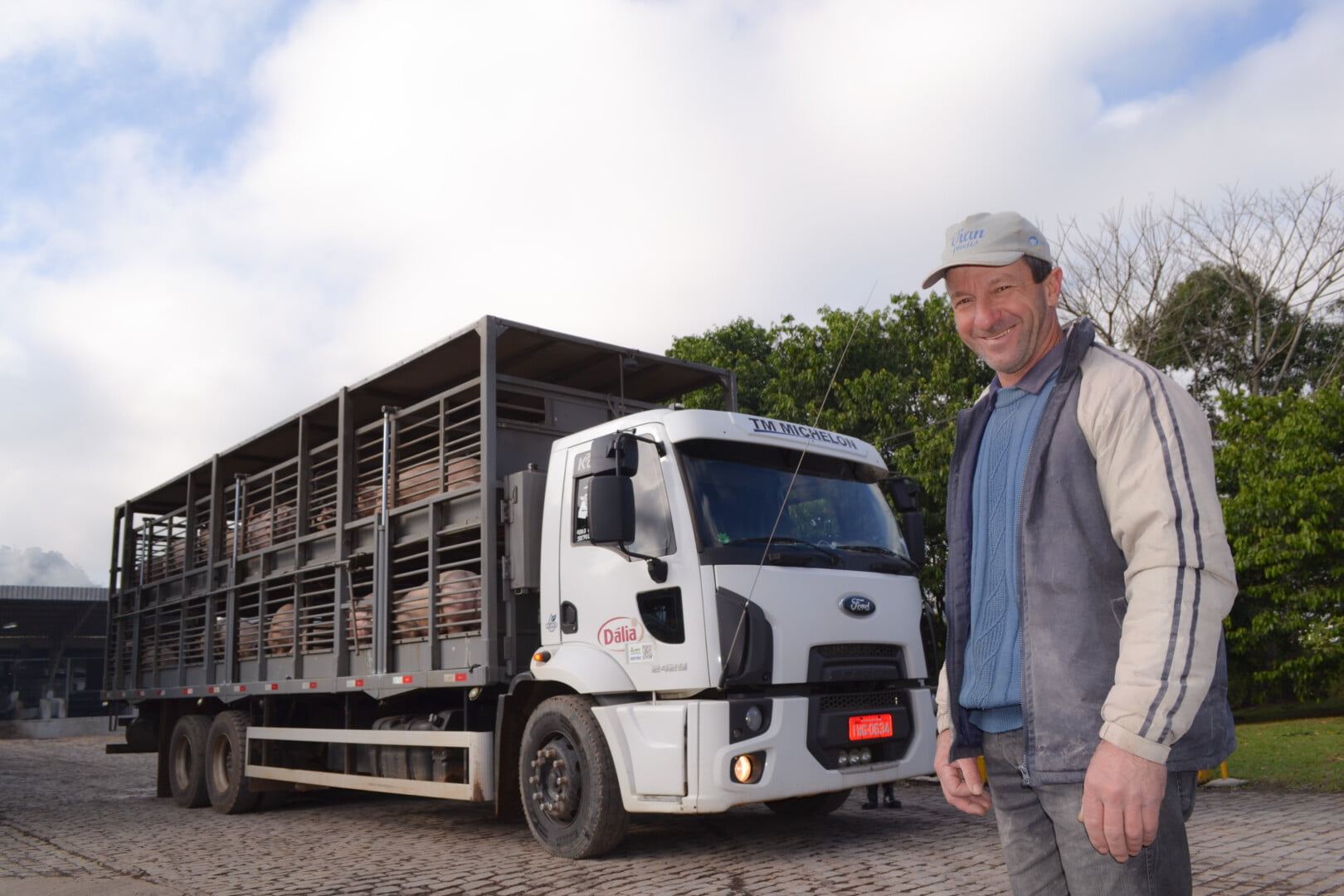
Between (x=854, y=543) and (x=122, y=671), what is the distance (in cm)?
1088

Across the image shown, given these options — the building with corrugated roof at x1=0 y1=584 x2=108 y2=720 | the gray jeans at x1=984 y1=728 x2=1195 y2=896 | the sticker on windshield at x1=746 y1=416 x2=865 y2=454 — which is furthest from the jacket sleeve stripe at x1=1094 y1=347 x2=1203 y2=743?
the building with corrugated roof at x1=0 y1=584 x2=108 y2=720

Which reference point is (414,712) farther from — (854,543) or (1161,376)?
(1161,376)

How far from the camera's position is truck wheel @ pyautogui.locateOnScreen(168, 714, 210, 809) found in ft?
38.1

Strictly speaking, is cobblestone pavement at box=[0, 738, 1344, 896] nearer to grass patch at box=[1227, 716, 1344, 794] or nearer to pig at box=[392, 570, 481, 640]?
grass patch at box=[1227, 716, 1344, 794]

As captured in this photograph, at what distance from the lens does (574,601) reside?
281 inches

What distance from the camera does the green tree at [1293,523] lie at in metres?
15.8

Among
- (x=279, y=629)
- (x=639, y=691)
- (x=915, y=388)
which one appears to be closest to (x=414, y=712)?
(x=279, y=629)

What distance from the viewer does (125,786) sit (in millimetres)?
15719

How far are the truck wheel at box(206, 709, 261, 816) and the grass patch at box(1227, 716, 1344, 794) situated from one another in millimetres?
8901

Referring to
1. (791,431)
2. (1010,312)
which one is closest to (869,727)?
(791,431)

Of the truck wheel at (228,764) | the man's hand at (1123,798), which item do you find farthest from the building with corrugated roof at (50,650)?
the man's hand at (1123,798)

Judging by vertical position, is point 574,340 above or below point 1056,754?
above

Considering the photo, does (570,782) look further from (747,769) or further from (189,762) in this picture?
(189,762)

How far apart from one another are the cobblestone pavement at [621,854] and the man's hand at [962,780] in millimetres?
3571
